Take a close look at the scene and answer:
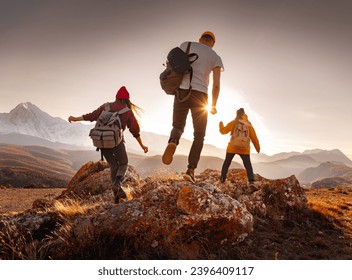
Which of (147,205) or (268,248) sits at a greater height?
(147,205)

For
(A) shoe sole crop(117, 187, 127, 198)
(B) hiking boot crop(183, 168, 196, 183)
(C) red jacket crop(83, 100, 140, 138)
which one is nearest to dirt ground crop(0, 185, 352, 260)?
(B) hiking boot crop(183, 168, 196, 183)

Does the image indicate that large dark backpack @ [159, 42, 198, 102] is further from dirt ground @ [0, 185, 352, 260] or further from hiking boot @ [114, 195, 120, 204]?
dirt ground @ [0, 185, 352, 260]

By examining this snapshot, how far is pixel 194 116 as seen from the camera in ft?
17.0

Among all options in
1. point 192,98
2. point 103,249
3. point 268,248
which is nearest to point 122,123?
point 192,98

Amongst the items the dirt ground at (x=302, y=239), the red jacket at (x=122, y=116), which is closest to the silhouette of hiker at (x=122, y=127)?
the red jacket at (x=122, y=116)

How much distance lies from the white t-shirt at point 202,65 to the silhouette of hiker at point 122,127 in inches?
64.7

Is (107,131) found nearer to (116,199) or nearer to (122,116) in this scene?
(122,116)

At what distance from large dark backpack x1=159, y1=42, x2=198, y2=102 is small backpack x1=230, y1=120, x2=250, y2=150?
375 cm

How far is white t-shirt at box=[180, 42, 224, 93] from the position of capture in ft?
16.3

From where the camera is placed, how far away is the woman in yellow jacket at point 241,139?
8188 millimetres

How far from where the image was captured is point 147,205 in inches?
190
